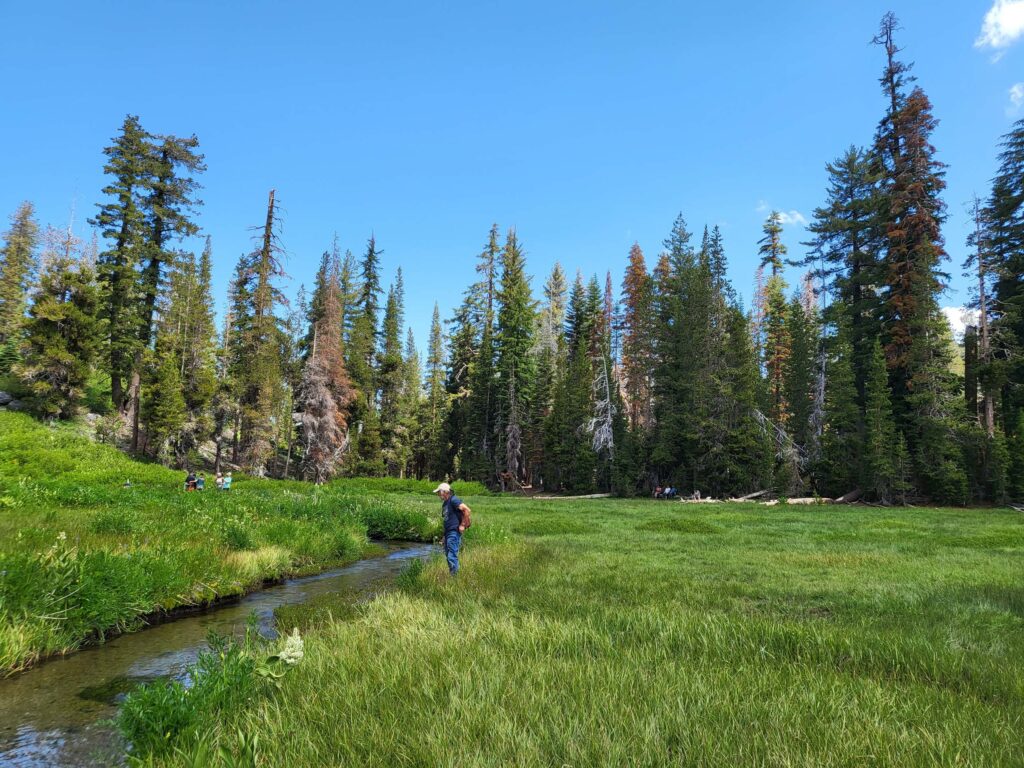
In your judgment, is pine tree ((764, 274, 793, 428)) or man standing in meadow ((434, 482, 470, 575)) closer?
man standing in meadow ((434, 482, 470, 575))

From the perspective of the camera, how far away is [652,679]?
14.2ft

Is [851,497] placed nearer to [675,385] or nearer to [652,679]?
[675,385]

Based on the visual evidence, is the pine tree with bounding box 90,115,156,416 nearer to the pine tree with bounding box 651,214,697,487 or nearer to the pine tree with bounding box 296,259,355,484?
the pine tree with bounding box 296,259,355,484

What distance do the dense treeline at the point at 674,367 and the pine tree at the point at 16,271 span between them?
433mm

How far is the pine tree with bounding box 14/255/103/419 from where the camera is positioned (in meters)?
33.5

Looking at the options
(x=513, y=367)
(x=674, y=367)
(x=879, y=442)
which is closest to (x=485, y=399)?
(x=513, y=367)

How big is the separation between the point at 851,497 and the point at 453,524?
3261cm

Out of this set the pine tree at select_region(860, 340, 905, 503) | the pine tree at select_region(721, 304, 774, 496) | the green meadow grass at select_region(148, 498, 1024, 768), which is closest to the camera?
the green meadow grass at select_region(148, 498, 1024, 768)

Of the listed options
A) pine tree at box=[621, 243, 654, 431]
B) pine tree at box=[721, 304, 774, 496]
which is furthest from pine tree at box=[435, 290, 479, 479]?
pine tree at box=[721, 304, 774, 496]

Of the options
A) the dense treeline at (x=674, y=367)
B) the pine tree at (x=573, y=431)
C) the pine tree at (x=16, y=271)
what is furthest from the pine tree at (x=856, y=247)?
the pine tree at (x=16, y=271)

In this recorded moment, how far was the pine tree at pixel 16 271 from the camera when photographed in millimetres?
53366

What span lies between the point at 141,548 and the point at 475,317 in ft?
178

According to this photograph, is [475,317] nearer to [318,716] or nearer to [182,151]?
[182,151]

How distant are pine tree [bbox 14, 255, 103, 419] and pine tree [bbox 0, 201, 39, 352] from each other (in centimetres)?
1182
